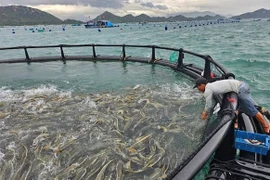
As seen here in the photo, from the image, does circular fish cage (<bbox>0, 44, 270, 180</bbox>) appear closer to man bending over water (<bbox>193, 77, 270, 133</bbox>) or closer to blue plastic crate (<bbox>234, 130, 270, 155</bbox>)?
blue plastic crate (<bbox>234, 130, 270, 155</bbox>)

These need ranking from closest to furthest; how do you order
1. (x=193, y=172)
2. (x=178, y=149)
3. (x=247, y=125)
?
(x=193, y=172), (x=247, y=125), (x=178, y=149)

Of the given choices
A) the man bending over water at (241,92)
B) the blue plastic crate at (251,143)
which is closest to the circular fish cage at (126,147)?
the blue plastic crate at (251,143)

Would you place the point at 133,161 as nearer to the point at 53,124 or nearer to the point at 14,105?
the point at 53,124

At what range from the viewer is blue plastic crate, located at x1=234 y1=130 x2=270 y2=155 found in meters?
3.04

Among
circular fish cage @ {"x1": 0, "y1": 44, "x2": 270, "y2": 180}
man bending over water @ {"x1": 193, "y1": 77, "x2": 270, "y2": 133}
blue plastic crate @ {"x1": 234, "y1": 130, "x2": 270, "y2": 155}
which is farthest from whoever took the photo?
man bending over water @ {"x1": 193, "y1": 77, "x2": 270, "y2": 133}

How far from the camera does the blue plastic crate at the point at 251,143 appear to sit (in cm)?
304

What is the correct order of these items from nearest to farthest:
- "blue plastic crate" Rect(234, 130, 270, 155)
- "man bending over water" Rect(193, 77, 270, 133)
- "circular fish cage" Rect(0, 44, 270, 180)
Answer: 1. "circular fish cage" Rect(0, 44, 270, 180)
2. "blue plastic crate" Rect(234, 130, 270, 155)
3. "man bending over water" Rect(193, 77, 270, 133)

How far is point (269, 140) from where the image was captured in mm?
3172

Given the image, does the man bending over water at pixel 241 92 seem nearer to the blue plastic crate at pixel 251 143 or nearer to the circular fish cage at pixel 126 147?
the circular fish cage at pixel 126 147

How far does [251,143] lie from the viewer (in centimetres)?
315

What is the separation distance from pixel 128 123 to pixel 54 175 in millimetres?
2634

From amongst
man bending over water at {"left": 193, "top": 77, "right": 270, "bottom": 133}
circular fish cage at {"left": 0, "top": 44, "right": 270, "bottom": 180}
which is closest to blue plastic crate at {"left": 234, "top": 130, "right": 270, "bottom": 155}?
circular fish cage at {"left": 0, "top": 44, "right": 270, "bottom": 180}

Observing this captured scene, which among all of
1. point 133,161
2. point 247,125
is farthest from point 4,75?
point 247,125

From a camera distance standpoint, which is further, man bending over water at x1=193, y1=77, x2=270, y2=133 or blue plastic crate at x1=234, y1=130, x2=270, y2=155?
man bending over water at x1=193, y1=77, x2=270, y2=133
